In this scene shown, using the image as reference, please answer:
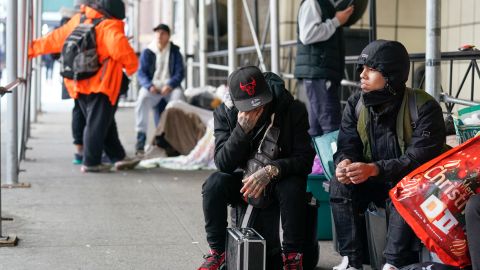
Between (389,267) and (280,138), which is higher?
(280,138)

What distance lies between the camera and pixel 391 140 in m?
4.27

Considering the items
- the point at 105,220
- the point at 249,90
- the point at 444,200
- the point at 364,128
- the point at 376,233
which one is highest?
the point at 249,90

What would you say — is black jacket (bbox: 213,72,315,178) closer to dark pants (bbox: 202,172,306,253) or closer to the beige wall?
dark pants (bbox: 202,172,306,253)

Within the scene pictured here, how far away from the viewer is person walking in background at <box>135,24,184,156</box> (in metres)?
9.91

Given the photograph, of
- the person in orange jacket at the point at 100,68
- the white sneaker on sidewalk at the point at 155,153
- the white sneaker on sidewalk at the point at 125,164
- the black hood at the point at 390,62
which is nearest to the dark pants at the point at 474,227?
the black hood at the point at 390,62

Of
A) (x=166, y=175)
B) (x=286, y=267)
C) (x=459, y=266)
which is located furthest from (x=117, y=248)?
(x=166, y=175)

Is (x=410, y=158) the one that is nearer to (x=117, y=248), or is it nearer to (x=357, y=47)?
(x=117, y=248)

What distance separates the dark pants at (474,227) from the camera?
358 cm

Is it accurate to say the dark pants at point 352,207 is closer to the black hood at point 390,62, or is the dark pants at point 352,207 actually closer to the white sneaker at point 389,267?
the white sneaker at point 389,267

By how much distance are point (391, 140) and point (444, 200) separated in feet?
1.92

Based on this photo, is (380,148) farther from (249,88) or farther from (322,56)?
(322,56)

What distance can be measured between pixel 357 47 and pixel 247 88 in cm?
514

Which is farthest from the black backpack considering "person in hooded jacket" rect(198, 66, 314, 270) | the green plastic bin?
"person in hooded jacket" rect(198, 66, 314, 270)

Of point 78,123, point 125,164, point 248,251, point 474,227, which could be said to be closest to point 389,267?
point 474,227
